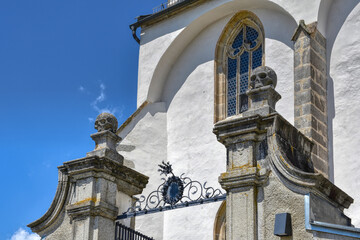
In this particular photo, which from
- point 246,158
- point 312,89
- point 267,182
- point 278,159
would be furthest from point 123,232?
point 312,89

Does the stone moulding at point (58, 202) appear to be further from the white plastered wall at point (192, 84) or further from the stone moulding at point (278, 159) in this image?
the white plastered wall at point (192, 84)

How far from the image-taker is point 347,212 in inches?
470

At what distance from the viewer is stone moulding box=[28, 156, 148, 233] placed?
30.2 feet

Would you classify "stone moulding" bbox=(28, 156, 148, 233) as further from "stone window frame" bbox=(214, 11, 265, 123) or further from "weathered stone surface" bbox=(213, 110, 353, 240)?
"stone window frame" bbox=(214, 11, 265, 123)

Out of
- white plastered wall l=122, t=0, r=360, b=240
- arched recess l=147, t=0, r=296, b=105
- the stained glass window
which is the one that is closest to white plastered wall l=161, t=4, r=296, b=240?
white plastered wall l=122, t=0, r=360, b=240

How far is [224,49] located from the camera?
15812mm

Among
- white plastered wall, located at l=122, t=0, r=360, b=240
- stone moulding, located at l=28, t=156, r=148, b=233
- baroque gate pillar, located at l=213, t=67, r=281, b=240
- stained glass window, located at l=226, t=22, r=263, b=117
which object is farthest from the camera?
stained glass window, located at l=226, t=22, r=263, b=117

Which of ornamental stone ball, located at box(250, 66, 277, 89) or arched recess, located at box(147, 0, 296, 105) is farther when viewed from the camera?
arched recess, located at box(147, 0, 296, 105)

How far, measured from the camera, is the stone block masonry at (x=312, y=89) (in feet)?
40.9

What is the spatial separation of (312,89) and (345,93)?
70cm

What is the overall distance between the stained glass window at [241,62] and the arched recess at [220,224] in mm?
2214

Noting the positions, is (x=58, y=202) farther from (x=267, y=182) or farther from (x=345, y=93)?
(x=345, y=93)

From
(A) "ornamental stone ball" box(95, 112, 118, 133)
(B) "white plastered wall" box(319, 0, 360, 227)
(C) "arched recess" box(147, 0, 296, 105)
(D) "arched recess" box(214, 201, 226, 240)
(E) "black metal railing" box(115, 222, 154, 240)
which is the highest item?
(C) "arched recess" box(147, 0, 296, 105)

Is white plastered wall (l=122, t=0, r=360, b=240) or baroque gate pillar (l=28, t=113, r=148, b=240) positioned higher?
white plastered wall (l=122, t=0, r=360, b=240)
